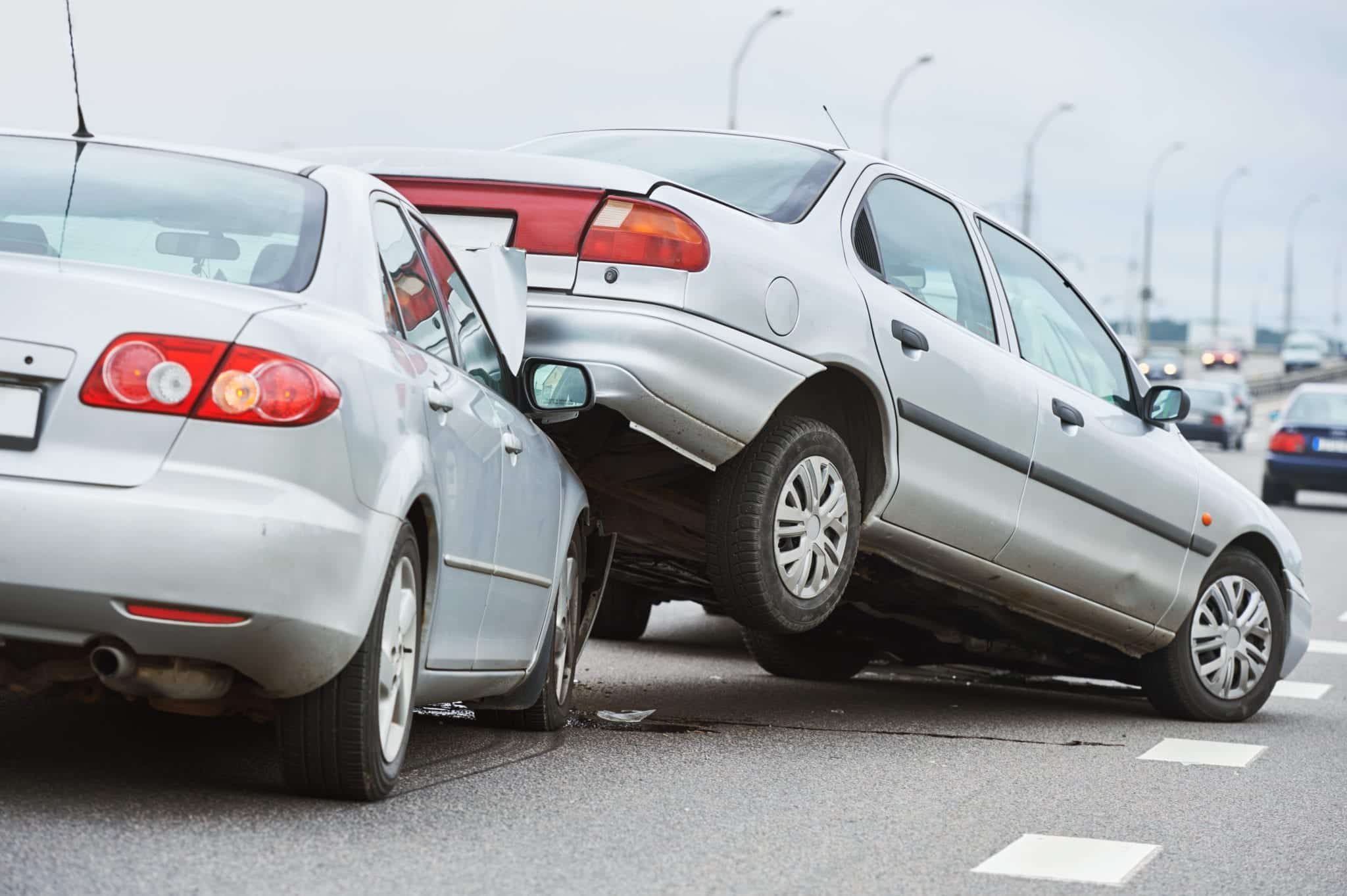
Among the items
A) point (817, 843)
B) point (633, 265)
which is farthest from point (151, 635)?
point (633, 265)

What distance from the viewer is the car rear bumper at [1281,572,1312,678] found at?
9.29 metres

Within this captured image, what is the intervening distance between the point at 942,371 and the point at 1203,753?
1.81 m

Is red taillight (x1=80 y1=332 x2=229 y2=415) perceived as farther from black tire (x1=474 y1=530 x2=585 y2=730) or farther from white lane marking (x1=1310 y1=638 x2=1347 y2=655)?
white lane marking (x1=1310 y1=638 x2=1347 y2=655)

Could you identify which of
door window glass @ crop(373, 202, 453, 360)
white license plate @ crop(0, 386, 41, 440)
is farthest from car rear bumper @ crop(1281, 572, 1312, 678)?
white license plate @ crop(0, 386, 41, 440)

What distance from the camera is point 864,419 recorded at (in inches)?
281

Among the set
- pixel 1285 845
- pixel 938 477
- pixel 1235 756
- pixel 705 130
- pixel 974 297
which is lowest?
pixel 1235 756

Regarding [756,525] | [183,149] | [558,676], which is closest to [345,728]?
[183,149]

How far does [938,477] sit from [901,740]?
40.0 inches

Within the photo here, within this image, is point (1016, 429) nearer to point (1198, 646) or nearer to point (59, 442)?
point (1198, 646)

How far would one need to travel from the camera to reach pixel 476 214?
6.68 metres

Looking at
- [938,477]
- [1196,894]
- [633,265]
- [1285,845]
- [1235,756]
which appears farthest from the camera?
[1235,756]

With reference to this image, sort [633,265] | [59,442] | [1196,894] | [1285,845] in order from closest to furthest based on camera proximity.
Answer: [59,442] → [1196,894] → [1285,845] → [633,265]

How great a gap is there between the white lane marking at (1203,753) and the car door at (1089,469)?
59cm

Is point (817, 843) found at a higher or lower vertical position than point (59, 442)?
lower
